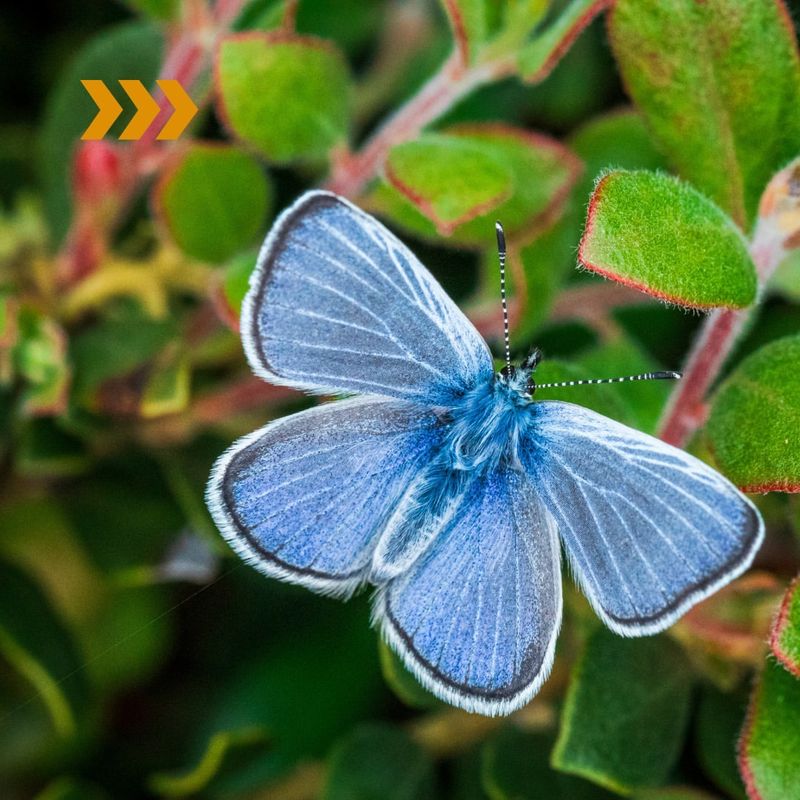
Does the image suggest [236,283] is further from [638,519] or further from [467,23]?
A: [638,519]

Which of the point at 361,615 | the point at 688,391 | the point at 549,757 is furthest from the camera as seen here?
the point at 361,615

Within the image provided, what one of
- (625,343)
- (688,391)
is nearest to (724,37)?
(688,391)

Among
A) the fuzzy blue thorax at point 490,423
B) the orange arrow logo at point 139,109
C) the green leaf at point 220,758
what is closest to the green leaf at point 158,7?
the orange arrow logo at point 139,109

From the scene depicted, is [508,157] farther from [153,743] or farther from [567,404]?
[153,743]

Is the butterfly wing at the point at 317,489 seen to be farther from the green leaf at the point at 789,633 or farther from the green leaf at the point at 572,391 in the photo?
the green leaf at the point at 789,633

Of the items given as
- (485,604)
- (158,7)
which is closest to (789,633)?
(485,604)

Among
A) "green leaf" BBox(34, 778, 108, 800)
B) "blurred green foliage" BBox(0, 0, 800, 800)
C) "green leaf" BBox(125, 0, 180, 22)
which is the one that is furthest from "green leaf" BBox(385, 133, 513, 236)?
"green leaf" BBox(34, 778, 108, 800)
